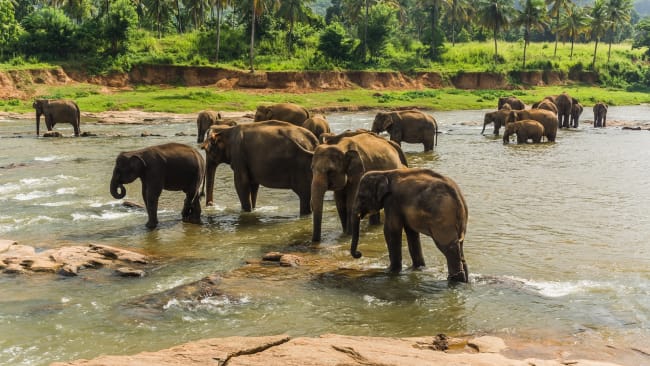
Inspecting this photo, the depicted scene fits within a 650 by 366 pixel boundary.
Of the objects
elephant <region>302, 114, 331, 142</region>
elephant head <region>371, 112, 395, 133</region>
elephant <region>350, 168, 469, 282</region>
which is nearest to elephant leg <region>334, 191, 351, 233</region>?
elephant <region>350, 168, 469, 282</region>

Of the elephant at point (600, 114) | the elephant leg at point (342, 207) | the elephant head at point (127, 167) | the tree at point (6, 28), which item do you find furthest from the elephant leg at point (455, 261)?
the tree at point (6, 28)

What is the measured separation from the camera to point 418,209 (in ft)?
25.9

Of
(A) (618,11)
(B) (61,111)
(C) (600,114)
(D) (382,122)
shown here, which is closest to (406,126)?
(D) (382,122)

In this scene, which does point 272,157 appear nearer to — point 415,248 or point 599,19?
point 415,248

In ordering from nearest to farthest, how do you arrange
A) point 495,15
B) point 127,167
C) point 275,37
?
1. point 127,167
2. point 275,37
3. point 495,15

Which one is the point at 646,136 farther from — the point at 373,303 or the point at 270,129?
the point at 373,303

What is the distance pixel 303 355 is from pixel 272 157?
6961 millimetres

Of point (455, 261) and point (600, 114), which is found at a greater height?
point (600, 114)

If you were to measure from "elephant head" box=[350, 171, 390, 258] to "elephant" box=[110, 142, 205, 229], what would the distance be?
13.4 ft

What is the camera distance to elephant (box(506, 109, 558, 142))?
90.4 feet

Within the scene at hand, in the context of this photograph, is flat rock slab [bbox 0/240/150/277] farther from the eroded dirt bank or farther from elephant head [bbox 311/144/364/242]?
the eroded dirt bank

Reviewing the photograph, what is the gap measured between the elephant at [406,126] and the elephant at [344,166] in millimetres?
11723

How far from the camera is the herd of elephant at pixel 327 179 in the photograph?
7.90 m

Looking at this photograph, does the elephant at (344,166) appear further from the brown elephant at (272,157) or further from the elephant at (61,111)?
the elephant at (61,111)
